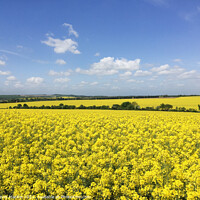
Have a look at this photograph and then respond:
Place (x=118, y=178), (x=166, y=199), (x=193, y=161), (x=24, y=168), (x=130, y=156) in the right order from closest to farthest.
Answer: (x=166, y=199) < (x=118, y=178) < (x=24, y=168) < (x=193, y=161) < (x=130, y=156)

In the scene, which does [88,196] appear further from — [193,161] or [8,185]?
[193,161]

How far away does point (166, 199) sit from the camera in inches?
187

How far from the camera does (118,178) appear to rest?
18.6 feet

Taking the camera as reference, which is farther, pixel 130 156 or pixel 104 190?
pixel 130 156

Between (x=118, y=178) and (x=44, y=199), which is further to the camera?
(x=118, y=178)

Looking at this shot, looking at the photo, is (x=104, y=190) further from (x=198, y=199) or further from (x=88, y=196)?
(x=198, y=199)

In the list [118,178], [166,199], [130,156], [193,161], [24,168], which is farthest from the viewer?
[130,156]

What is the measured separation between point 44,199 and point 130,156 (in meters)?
4.91

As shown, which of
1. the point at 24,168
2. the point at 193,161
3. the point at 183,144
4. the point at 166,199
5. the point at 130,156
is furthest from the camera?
the point at 183,144

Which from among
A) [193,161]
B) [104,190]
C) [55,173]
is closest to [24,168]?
[55,173]

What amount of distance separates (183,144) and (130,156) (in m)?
5.54

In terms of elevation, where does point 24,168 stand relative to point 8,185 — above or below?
above

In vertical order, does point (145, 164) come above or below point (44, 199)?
above

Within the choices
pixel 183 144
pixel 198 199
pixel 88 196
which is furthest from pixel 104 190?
pixel 183 144
